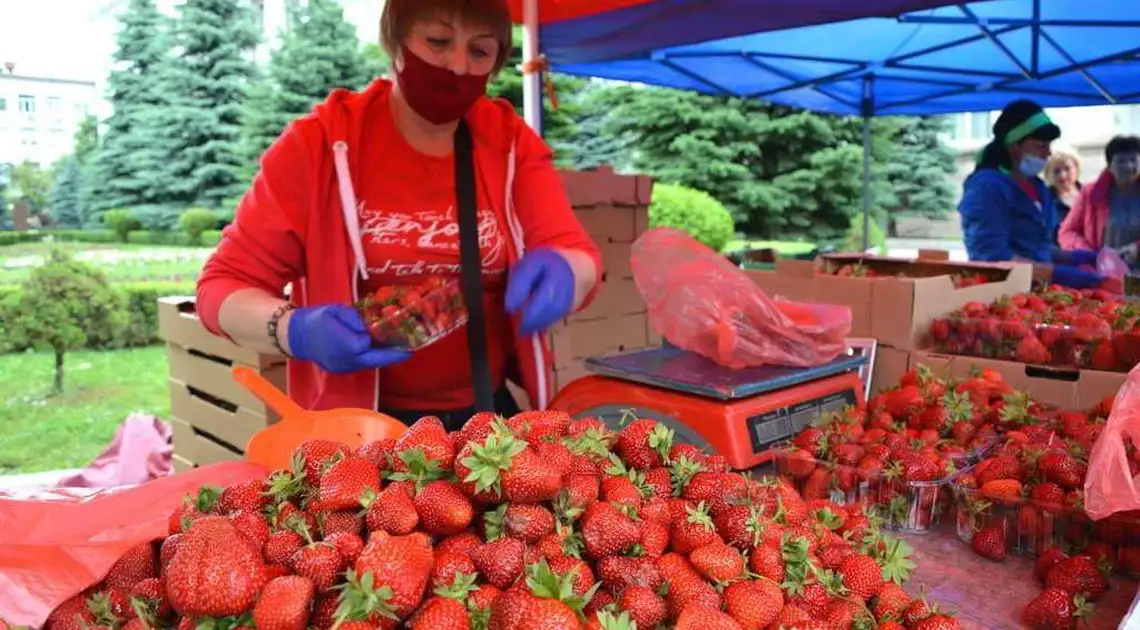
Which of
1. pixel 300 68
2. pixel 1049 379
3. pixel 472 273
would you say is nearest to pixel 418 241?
pixel 472 273

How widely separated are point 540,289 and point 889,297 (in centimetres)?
128

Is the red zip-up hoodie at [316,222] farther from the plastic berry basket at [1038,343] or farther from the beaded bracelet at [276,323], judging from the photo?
the plastic berry basket at [1038,343]

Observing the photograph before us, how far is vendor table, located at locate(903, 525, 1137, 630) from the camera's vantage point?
1.32 meters

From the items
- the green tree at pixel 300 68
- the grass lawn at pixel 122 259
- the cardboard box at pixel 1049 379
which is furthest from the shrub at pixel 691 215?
the cardboard box at pixel 1049 379

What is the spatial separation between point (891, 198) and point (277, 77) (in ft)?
40.0

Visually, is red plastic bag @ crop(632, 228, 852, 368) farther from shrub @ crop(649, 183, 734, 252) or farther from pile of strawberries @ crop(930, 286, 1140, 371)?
shrub @ crop(649, 183, 734, 252)

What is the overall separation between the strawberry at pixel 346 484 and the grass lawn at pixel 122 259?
7030 millimetres

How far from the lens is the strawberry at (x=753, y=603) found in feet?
3.29

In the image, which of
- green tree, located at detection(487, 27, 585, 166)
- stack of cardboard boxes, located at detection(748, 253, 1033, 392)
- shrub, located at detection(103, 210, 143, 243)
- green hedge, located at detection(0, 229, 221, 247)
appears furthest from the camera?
green tree, located at detection(487, 27, 585, 166)

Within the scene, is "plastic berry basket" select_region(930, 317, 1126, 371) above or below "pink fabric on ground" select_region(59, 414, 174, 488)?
above

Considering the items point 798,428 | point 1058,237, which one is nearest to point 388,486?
point 798,428

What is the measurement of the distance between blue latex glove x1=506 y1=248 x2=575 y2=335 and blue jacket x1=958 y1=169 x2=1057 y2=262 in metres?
3.12

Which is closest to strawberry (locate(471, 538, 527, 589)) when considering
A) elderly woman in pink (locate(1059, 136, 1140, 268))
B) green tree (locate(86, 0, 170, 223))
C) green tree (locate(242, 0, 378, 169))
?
elderly woman in pink (locate(1059, 136, 1140, 268))

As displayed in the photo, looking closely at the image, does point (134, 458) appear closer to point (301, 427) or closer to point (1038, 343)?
point (301, 427)
